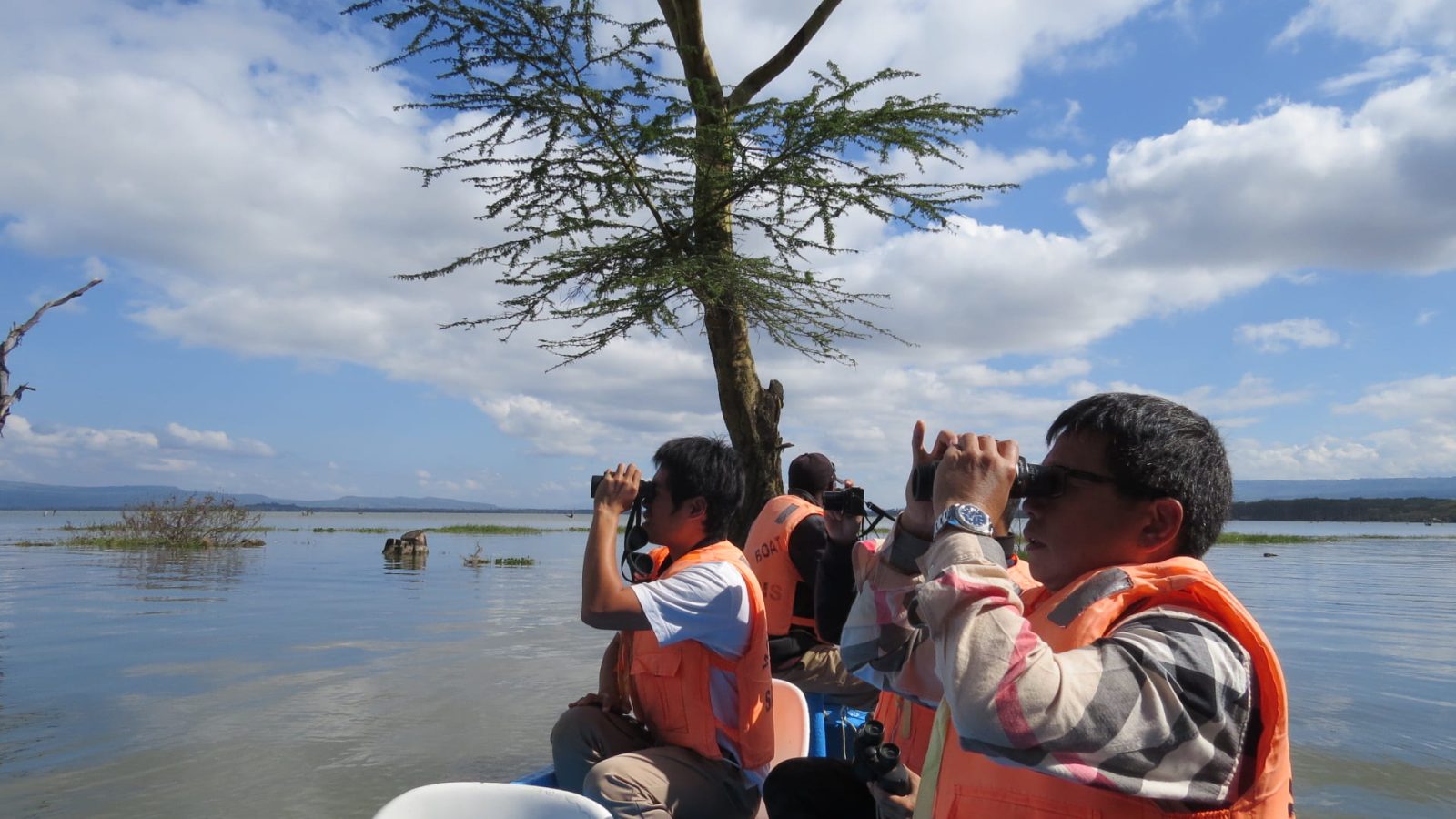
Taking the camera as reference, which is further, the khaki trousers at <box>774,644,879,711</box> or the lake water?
the lake water

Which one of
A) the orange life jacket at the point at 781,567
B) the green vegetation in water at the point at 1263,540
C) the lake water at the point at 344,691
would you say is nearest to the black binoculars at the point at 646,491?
the orange life jacket at the point at 781,567

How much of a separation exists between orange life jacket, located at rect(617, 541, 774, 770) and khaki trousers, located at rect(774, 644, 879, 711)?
1731 mm

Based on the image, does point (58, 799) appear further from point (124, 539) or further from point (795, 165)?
point (124, 539)

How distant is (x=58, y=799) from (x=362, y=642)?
20.2 feet

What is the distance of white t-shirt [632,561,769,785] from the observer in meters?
3.25

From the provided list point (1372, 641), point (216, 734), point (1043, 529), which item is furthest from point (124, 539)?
point (1043, 529)

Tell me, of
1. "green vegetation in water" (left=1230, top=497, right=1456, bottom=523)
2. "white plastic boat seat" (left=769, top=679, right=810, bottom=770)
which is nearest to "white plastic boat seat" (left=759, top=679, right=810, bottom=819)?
"white plastic boat seat" (left=769, top=679, right=810, bottom=770)

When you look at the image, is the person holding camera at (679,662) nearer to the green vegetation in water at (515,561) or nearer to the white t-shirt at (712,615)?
the white t-shirt at (712,615)

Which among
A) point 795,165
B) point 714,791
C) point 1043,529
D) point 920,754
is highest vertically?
point 795,165

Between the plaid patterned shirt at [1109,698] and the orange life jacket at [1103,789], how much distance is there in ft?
0.09

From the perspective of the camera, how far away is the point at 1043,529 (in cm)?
186

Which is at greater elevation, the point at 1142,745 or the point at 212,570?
the point at 1142,745

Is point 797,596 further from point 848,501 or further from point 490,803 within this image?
point 490,803

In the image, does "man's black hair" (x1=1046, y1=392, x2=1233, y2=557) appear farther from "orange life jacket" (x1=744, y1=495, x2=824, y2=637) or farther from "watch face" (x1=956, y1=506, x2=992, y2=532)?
"orange life jacket" (x1=744, y1=495, x2=824, y2=637)
